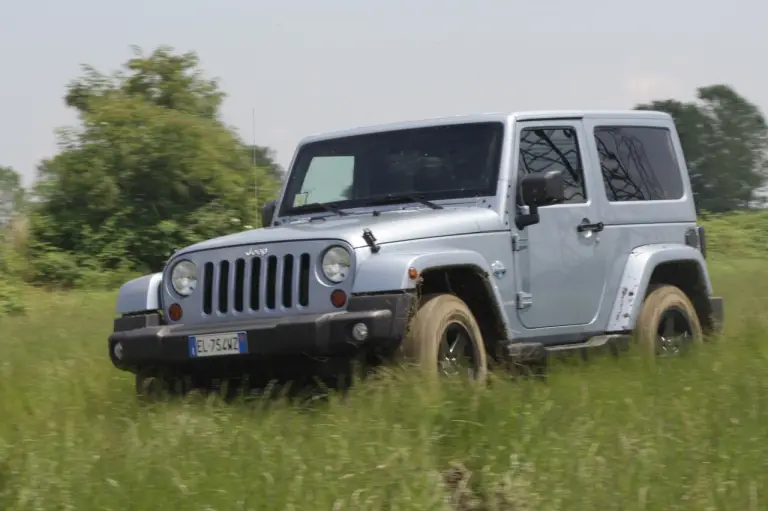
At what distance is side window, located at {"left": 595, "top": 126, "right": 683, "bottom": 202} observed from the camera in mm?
7946

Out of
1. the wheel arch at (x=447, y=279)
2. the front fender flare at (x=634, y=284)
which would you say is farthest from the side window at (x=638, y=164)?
the wheel arch at (x=447, y=279)

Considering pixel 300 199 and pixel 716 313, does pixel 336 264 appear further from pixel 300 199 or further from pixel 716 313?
pixel 716 313

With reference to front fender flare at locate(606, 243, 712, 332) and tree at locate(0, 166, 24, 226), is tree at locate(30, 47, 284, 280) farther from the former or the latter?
front fender flare at locate(606, 243, 712, 332)

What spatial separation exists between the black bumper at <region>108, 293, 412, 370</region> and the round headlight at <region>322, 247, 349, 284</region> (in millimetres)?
184

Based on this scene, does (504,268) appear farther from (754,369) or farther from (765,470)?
(765,470)

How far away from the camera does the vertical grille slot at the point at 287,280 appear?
6176 millimetres

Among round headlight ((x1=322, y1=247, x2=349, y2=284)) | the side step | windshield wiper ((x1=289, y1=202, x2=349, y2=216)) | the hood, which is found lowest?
the side step

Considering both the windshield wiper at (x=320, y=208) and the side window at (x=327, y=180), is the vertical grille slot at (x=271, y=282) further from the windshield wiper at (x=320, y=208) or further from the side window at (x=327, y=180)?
the side window at (x=327, y=180)

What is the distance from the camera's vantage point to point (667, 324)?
799cm

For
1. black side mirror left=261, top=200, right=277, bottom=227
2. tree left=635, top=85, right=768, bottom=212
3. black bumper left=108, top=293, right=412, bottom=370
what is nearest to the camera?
black bumper left=108, top=293, right=412, bottom=370

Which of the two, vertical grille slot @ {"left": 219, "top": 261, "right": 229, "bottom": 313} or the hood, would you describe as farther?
vertical grille slot @ {"left": 219, "top": 261, "right": 229, "bottom": 313}

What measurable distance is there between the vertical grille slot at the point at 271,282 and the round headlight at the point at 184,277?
488 mm

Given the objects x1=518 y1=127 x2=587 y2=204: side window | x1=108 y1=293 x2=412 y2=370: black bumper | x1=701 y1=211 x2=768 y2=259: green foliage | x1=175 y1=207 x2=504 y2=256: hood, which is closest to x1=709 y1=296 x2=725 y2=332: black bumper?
x1=518 y1=127 x2=587 y2=204: side window

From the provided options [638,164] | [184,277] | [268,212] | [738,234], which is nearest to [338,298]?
[184,277]
